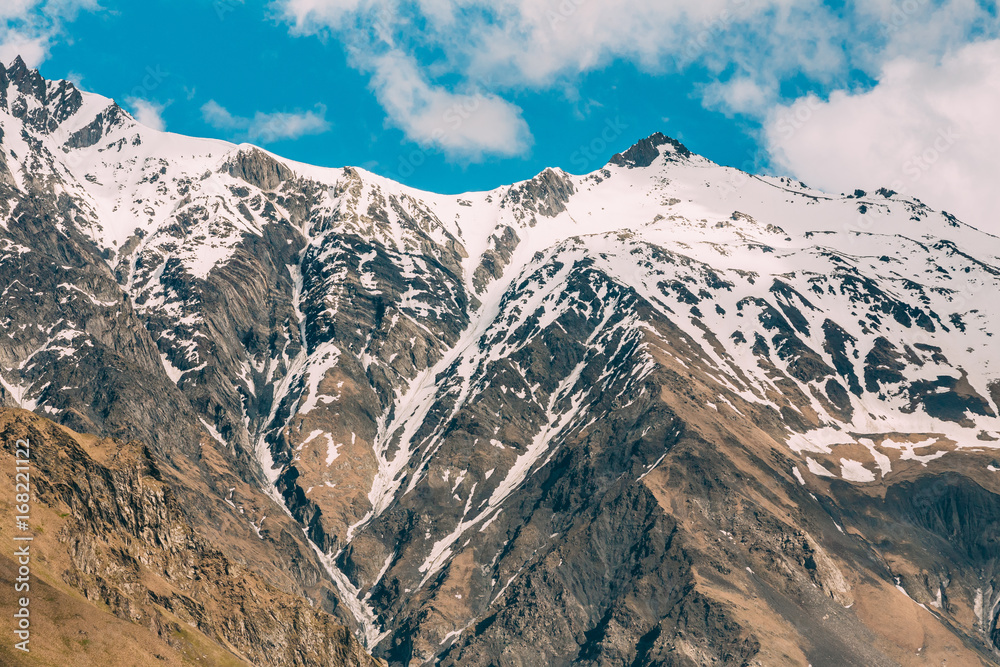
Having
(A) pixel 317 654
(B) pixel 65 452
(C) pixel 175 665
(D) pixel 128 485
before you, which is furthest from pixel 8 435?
(A) pixel 317 654

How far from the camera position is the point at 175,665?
127 m

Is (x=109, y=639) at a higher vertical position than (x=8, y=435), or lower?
lower

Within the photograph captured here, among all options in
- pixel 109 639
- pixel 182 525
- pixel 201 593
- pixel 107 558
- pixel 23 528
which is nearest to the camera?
pixel 109 639

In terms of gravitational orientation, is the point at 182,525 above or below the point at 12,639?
above

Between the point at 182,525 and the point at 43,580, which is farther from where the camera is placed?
the point at 182,525

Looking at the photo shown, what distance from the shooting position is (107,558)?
141 meters

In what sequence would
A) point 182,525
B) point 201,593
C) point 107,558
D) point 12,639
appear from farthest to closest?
point 182,525 < point 201,593 < point 107,558 < point 12,639

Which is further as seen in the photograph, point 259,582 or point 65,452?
point 259,582

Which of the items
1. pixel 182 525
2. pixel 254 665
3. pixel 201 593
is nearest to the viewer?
pixel 254 665

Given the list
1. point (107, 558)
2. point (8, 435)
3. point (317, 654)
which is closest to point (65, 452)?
point (8, 435)

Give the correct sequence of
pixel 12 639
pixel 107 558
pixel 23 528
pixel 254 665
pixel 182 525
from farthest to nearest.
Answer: pixel 182 525 < pixel 254 665 < pixel 107 558 < pixel 23 528 < pixel 12 639

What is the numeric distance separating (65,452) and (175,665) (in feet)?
152

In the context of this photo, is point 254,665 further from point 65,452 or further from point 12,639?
point 12,639

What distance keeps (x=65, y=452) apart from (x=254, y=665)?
46.2m
